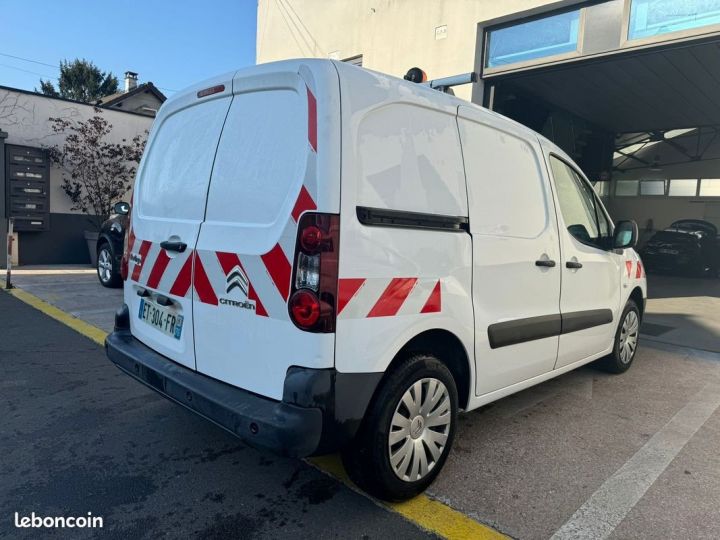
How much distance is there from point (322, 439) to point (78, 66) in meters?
45.1

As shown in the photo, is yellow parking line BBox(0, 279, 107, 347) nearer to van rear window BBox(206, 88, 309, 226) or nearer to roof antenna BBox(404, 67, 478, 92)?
van rear window BBox(206, 88, 309, 226)

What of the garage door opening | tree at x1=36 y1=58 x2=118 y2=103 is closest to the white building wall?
the garage door opening

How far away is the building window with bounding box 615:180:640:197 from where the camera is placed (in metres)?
21.4

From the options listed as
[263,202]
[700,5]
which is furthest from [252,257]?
[700,5]

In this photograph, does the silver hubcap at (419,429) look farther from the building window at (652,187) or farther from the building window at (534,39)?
the building window at (652,187)

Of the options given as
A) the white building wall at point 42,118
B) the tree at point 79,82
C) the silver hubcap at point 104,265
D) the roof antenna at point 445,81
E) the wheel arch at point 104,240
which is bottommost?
the silver hubcap at point 104,265

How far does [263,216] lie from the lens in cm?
232

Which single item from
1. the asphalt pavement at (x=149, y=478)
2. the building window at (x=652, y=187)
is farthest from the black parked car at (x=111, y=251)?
the building window at (x=652, y=187)

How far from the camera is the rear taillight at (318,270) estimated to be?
83.4 inches

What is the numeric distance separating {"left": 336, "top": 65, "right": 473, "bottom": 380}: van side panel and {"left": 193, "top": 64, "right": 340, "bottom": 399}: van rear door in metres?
0.11

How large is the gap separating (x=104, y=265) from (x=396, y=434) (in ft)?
24.3

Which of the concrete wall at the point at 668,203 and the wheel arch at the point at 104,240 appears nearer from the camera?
the wheel arch at the point at 104,240

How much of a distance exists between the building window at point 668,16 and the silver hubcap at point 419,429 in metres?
5.60

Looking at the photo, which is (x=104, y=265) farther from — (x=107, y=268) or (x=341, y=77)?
(x=341, y=77)
